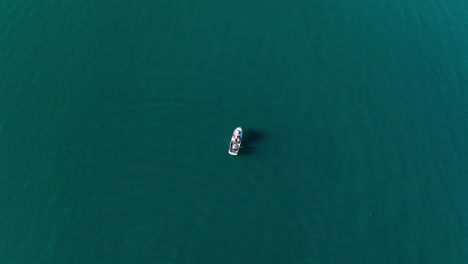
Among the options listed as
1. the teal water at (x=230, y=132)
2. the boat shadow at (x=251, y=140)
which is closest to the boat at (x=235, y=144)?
the boat shadow at (x=251, y=140)

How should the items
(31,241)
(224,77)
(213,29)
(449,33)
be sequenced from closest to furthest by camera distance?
(31,241) → (224,77) → (213,29) → (449,33)

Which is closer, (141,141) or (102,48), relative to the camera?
(141,141)

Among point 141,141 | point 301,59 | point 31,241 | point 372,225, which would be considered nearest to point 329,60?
point 301,59

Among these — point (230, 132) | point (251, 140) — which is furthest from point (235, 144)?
point (251, 140)

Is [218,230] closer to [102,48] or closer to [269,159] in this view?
[269,159]

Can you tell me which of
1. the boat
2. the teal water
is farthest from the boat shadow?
the boat

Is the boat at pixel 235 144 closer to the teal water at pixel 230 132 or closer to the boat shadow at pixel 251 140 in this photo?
the boat shadow at pixel 251 140
